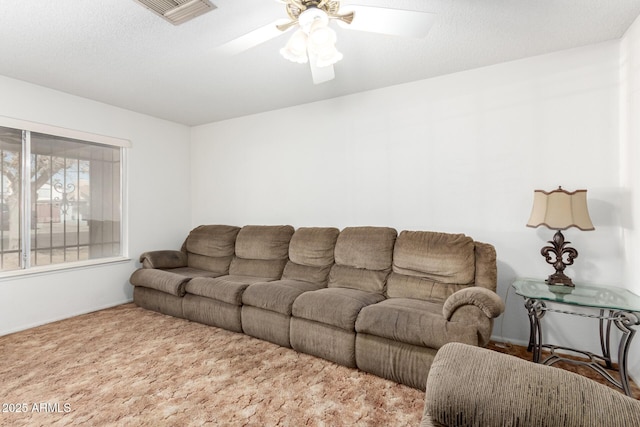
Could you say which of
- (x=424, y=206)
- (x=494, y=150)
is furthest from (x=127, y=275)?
(x=494, y=150)

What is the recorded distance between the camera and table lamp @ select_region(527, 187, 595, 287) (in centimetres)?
225

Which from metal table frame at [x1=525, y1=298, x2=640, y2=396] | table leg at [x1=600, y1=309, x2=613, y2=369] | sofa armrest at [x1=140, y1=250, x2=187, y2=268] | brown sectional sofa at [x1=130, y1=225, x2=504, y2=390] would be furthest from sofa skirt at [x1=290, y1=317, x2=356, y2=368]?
sofa armrest at [x1=140, y1=250, x2=187, y2=268]

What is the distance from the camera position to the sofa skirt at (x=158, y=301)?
340 centimetres

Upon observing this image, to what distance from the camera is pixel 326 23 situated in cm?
160

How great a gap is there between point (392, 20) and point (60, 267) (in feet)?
13.0

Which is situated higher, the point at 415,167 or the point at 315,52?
the point at 315,52

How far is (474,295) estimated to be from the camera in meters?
2.00

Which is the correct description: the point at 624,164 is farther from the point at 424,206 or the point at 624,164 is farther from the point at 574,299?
the point at 424,206

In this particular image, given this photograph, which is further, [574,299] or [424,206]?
[424,206]

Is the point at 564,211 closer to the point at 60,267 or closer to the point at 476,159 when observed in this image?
the point at 476,159

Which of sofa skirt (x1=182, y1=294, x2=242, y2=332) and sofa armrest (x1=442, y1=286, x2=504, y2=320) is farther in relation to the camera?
sofa skirt (x1=182, y1=294, x2=242, y2=332)

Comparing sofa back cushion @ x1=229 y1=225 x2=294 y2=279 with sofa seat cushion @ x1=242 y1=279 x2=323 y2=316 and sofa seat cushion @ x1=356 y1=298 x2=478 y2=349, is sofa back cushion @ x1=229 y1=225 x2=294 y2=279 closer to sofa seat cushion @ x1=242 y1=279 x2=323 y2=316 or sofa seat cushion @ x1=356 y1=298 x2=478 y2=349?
sofa seat cushion @ x1=242 y1=279 x2=323 y2=316

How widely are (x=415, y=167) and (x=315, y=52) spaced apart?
6.21 ft

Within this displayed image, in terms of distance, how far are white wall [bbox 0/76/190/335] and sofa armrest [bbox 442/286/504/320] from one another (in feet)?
12.7
